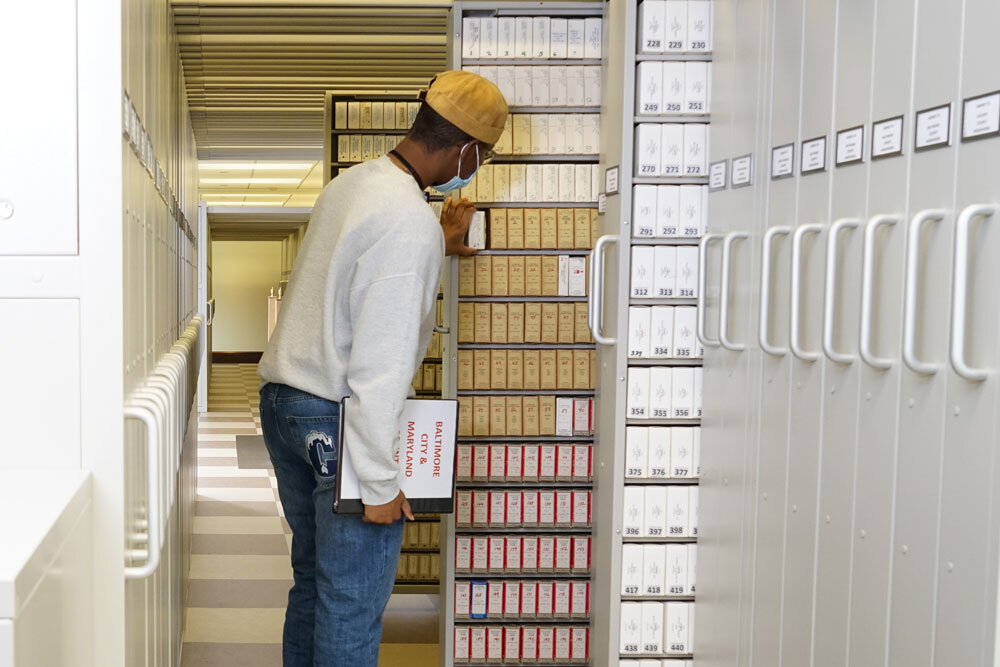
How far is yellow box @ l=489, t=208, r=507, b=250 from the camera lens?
3664 millimetres

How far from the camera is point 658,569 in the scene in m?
3.29

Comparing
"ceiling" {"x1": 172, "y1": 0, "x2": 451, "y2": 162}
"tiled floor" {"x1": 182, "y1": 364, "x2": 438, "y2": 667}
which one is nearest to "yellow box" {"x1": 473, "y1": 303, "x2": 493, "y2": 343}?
"ceiling" {"x1": 172, "y1": 0, "x2": 451, "y2": 162}

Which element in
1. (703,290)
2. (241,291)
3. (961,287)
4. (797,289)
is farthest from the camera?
(241,291)

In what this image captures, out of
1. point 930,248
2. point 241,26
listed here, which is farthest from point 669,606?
point 241,26

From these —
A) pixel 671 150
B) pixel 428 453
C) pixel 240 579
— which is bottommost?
pixel 240 579

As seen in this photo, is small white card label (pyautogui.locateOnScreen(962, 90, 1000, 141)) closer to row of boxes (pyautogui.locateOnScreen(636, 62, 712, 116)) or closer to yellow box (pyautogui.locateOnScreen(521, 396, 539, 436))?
row of boxes (pyautogui.locateOnScreen(636, 62, 712, 116))

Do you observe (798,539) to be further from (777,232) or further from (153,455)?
(153,455)

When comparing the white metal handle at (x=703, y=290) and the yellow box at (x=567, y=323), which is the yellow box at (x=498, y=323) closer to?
the yellow box at (x=567, y=323)

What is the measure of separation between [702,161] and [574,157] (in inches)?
23.0

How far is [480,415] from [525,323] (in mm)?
354

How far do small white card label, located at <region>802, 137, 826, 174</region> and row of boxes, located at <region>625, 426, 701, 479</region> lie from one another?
109 cm

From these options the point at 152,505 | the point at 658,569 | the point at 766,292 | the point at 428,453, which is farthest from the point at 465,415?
the point at 152,505

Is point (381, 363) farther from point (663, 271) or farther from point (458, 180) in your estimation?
point (663, 271)

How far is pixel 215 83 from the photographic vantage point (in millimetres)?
5199
